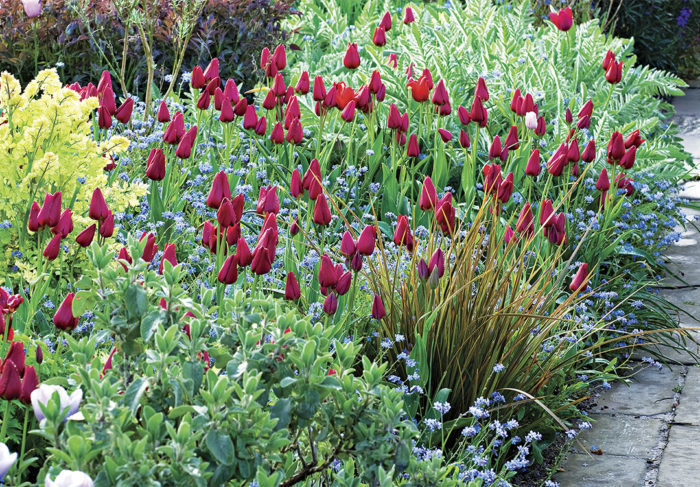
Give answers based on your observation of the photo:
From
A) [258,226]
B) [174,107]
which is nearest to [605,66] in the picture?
[258,226]

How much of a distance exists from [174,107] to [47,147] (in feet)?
6.14

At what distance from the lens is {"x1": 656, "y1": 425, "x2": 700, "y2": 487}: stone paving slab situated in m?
2.83

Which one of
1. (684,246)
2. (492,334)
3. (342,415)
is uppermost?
(342,415)

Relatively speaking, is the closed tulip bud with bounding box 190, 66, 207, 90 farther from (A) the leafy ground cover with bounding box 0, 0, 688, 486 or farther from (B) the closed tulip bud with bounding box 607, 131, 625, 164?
(B) the closed tulip bud with bounding box 607, 131, 625, 164

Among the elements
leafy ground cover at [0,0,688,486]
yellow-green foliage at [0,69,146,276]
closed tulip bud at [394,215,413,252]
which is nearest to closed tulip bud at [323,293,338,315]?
leafy ground cover at [0,0,688,486]

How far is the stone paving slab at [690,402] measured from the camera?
3.20 m

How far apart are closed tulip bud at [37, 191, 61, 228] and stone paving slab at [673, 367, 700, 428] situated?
7.41ft

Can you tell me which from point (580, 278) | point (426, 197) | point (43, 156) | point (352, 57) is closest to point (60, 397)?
point (43, 156)

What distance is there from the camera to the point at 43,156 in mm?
2932

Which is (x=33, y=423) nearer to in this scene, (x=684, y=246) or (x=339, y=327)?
(x=339, y=327)

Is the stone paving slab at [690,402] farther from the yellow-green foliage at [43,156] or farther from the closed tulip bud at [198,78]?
the closed tulip bud at [198,78]

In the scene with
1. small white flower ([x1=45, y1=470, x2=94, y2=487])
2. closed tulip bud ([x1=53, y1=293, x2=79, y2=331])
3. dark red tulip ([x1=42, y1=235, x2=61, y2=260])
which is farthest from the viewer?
dark red tulip ([x1=42, y1=235, x2=61, y2=260])

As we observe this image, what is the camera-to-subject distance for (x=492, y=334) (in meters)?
2.95

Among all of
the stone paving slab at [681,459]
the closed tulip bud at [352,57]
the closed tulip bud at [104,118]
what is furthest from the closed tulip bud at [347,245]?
the closed tulip bud at [352,57]
